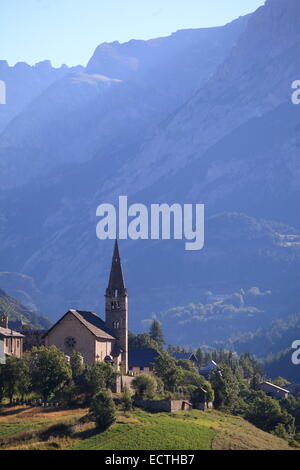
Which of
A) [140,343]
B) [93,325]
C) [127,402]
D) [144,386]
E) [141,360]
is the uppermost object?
[93,325]

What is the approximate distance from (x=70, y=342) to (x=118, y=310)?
14346mm

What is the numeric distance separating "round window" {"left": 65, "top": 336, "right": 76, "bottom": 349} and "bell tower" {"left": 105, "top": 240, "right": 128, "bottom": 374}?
10.5 meters

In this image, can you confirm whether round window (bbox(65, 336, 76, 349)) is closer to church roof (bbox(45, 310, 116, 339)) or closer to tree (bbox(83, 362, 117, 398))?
church roof (bbox(45, 310, 116, 339))

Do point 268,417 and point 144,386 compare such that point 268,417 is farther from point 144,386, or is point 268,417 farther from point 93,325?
point 93,325

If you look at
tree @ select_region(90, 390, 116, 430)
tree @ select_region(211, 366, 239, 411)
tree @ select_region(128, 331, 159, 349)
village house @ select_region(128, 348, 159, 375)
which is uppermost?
tree @ select_region(128, 331, 159, 349)

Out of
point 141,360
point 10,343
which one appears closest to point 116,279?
point 141,360

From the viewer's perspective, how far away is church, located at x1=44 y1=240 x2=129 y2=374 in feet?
472

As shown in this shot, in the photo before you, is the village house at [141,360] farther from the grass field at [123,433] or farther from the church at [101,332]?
the grass field at [123,433]

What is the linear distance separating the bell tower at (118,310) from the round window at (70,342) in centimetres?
1049

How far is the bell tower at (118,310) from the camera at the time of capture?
15488cm

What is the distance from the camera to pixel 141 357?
160 m

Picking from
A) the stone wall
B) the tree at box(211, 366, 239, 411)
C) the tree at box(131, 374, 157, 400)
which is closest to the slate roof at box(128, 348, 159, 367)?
the tree at box(211, 366, 239, 411)

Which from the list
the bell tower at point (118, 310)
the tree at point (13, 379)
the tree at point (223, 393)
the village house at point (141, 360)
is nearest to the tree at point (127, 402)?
the tree at point (13, 379)
